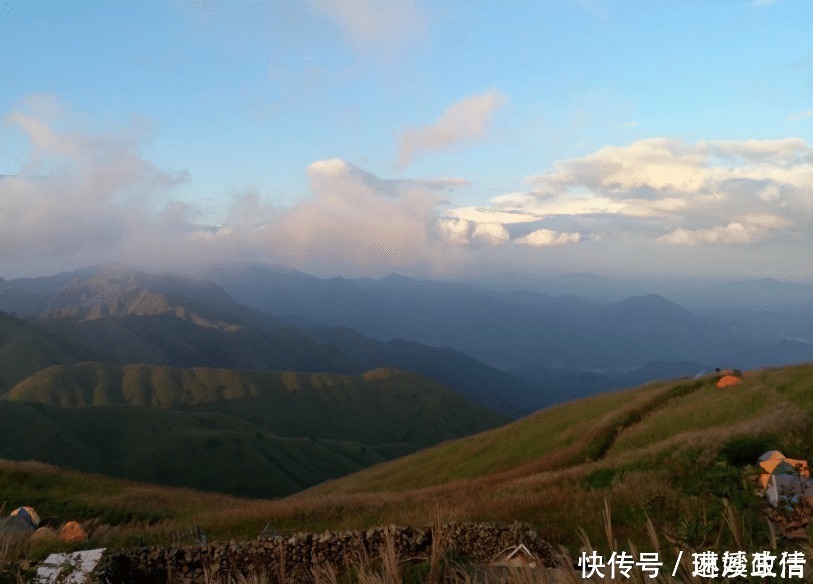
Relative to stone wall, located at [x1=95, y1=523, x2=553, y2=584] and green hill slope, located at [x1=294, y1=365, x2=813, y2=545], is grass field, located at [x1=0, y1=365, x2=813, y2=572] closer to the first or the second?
green hill slope, located at [x1=294, y1=365, x2=813, y2=545]

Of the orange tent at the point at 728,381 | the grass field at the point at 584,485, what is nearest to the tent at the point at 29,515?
the grass field at the point at 584,485

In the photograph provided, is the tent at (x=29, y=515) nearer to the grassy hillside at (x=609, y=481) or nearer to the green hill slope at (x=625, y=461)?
the grassy hillside at (x=609, y=481)

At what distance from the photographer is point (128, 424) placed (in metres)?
138

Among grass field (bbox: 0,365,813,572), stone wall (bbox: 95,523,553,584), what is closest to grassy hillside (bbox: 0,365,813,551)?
grass field (bbox: 0,365,813,572)

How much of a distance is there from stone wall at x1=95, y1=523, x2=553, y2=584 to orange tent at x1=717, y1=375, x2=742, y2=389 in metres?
31.4

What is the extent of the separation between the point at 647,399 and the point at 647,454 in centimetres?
1807

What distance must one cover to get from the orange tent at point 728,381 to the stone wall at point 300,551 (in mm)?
31447

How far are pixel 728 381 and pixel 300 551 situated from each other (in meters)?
35.4

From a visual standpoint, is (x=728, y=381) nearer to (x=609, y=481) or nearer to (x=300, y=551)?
(x=609, y=481)

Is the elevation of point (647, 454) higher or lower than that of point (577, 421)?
A: higher

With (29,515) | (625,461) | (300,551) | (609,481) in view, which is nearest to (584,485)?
(609,481)

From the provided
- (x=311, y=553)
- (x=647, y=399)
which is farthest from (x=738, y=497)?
(x=647, y=399)

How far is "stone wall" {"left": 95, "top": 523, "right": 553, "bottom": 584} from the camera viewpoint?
1015cm

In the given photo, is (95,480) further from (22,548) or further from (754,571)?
(754,571)
